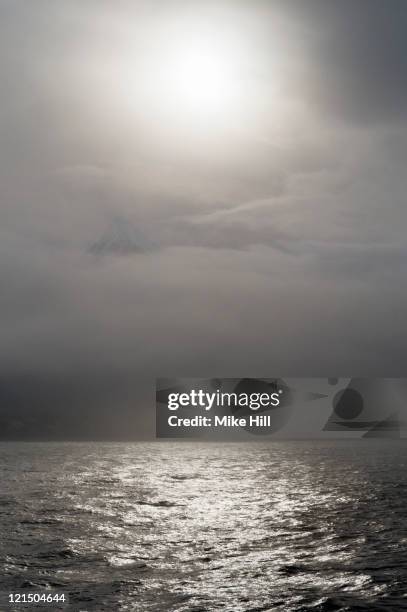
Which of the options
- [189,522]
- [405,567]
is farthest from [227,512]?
[405,567]

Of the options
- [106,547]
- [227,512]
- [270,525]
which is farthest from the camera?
[227,512]

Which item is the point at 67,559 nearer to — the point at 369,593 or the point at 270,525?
the point at 369,593

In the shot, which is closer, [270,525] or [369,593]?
[369,593]

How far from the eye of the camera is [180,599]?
29.7 meters

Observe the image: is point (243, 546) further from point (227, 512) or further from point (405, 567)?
point (227, 512)

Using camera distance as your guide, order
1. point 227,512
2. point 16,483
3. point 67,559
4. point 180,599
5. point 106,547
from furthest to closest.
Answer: point 16,483 < point 227,512 < point 106,547 < point 67,559 < point 180,599

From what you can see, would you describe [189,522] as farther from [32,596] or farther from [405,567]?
[32,596]

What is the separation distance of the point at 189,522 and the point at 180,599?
2974cm

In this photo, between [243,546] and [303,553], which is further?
[243,546]

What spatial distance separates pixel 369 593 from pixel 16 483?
90.6 m

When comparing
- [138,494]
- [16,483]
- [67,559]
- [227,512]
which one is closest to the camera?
[67,559]

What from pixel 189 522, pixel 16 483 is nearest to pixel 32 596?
pixel 189 522

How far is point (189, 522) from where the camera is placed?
2313 inches

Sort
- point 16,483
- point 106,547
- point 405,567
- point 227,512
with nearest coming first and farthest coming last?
1. point 405,567
2. point 106,547
3. point 227,512
4. point 16,483
